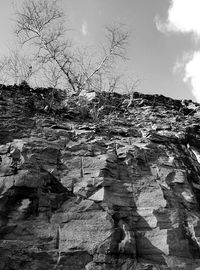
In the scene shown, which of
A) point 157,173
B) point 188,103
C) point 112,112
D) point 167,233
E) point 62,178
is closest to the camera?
point 167,233

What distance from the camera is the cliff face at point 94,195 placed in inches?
161

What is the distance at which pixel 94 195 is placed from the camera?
4.88 metres

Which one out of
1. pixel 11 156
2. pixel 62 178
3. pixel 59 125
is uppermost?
pixel 59 125

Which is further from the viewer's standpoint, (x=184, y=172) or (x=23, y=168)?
(x=184, y=172)

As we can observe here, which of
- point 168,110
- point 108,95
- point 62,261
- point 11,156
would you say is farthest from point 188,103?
point 62,261

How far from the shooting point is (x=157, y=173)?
5.61 metres

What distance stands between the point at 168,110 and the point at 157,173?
4.12 metres

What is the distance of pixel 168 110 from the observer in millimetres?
9352

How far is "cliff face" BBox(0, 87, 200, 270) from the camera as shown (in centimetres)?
408

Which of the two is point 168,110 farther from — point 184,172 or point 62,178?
point 62,178

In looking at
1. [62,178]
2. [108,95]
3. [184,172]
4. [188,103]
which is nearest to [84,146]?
[62,178]

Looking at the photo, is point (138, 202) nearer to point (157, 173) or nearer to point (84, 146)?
point (157, 173)

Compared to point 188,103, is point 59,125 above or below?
below

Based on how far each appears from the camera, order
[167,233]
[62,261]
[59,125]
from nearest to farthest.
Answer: [62,261], [167,233], [59,125]
